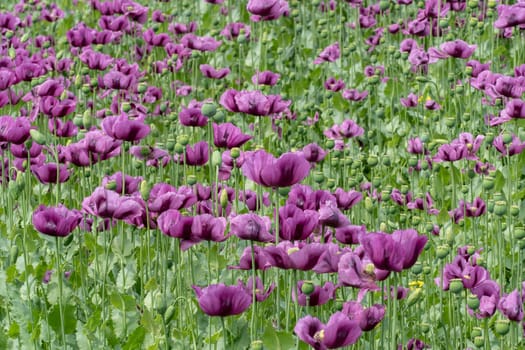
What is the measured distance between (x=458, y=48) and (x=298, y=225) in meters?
2.20

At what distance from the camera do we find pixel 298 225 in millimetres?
2154

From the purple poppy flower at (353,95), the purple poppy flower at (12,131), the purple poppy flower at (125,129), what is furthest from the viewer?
the purple poppy flower at (353,95)

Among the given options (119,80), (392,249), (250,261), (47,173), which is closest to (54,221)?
(250,261)

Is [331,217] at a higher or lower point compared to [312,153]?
higher

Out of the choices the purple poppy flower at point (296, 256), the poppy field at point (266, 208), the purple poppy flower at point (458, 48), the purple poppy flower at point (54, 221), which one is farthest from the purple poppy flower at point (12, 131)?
A: the purple poppy flower at point (458, 48)

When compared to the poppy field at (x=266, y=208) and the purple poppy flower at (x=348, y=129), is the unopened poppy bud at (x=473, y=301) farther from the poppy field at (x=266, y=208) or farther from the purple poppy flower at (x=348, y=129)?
the purple poppy flower at (x=348, y=129)

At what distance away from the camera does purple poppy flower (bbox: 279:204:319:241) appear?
84.6 inches

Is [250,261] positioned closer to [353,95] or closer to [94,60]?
[94,60]

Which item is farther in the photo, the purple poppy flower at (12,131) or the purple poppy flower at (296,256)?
the purple poppy flower at (12,131)

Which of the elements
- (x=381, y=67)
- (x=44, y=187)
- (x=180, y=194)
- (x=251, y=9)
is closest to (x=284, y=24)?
(x=381, y=67)

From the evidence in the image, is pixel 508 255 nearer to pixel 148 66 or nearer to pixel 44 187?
pixel 44 187

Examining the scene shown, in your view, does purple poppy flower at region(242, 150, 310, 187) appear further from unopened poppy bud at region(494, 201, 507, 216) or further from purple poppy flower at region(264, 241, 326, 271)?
unopened poppy bud at region(494, 201, 507, 216)

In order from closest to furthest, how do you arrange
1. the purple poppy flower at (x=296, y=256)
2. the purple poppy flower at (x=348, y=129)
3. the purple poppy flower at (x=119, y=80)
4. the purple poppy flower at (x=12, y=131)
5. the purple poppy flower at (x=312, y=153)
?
the purple poppy flower at (x=296, y=256) → the purple poppy flower at (x=12, y=131) → the purple poppy flower at (x=312, y=153) → the purple poppy flower at (x=348, y=129) → the purple poppy flower at (x=119, y=80)

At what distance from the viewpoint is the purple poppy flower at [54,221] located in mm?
2391
